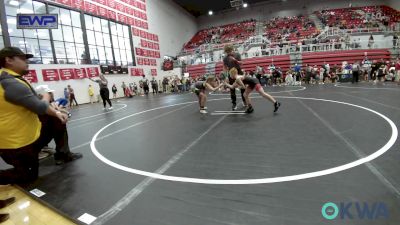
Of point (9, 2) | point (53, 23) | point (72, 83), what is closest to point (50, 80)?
point (72, 83)

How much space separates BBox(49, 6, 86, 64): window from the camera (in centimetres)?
1643

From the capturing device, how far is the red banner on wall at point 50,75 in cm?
1511

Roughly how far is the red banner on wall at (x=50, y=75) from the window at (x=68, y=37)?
100 centimetres

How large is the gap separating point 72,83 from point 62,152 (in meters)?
15.5

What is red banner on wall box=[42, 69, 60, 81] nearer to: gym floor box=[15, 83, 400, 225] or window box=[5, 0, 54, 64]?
window box=[5, 0, 54, 64]

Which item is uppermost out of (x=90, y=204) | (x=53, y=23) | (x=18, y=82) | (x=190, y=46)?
(x=190, y=46)

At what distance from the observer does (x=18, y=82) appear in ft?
8.21

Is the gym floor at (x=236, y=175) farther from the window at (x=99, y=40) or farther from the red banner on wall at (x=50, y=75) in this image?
the window at (x=99, y=40)

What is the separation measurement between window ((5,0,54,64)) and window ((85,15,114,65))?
10.7 ft

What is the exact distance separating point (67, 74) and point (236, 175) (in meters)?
17.3

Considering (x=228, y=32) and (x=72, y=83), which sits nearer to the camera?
(x=72, y=83)

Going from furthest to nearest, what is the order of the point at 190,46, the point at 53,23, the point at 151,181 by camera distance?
1. the point at 190,46
2. the point at 53,23
3. the point at 151,181

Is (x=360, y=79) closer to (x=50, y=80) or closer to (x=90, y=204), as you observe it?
(x=90, y=204)

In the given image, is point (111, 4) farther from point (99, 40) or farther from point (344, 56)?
point (344, 56)
